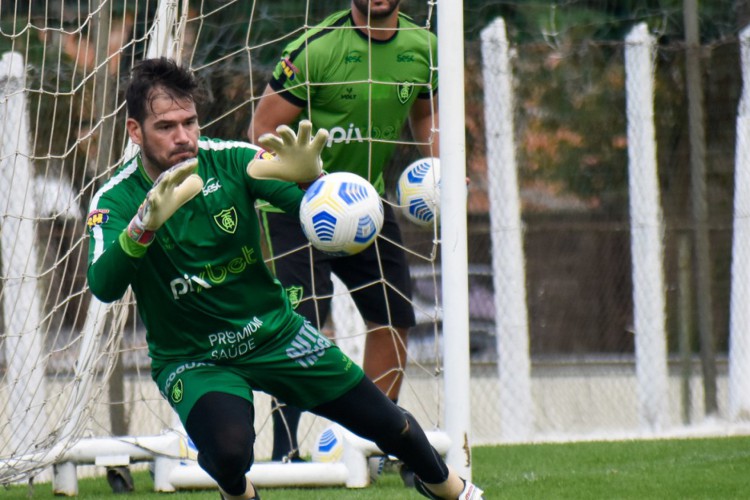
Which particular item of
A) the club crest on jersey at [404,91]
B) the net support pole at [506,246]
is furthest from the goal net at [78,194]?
the club crest on jersey at [404,91]

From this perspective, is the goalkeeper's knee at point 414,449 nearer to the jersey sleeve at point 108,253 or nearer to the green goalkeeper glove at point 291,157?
the green goalkeeper glove at point 291,157

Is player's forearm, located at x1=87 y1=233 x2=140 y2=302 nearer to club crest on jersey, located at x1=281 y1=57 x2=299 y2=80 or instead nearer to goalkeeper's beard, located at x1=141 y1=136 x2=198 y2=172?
goalkeeper's beard, located at x1=141 y1=136 x2=198 y2=172

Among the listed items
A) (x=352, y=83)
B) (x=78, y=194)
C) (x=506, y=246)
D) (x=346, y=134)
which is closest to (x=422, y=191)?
(x=346, y=134)

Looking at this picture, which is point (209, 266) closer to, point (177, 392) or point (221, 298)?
point (221, 298)

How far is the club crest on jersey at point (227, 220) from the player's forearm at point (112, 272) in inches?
16.7

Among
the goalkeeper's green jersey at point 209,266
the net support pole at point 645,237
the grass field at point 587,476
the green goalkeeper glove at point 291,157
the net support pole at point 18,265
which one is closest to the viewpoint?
the green goalkeeper glove at point 291,157

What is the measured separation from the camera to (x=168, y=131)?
154 inches

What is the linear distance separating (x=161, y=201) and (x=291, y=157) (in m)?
0.49

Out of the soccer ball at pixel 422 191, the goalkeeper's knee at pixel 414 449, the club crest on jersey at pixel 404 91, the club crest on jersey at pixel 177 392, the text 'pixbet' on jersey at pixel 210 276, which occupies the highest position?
the club crest on jersey at pixel 404 91

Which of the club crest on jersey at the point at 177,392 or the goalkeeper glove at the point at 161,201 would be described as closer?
the goalkeeper glove at the point at 161,201

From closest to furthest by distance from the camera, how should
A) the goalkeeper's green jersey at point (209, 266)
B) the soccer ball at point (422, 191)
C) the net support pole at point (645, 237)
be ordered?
the goalkeeper's green jersey at point (209, 266)
the soccer ball at point (422, 191)
the net support pole at point (645, 237)

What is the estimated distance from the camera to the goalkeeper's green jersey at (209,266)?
3887 mm

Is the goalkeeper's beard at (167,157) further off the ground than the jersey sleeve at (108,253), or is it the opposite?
the goalkeeper's beard at (167,157)

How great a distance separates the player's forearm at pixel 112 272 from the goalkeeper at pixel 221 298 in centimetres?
18
